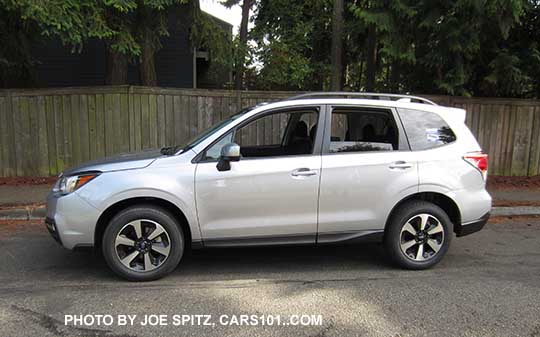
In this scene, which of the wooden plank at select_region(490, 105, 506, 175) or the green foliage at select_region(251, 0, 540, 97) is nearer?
the green foliage at select_region(251, 0, 540, 97)

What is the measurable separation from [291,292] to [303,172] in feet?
3.83

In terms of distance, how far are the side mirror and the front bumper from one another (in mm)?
1250

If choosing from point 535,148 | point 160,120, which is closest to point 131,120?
point 160,120

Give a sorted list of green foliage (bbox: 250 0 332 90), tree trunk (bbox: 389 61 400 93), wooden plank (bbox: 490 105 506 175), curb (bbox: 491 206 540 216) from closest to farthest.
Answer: curb (bbox: 491 206 540 216) → wooden plank (bbox: 490 105 506 175) → tree trunk (bbox: 389 61 400 93) → green foliage (bbox: 250 0 332 90)

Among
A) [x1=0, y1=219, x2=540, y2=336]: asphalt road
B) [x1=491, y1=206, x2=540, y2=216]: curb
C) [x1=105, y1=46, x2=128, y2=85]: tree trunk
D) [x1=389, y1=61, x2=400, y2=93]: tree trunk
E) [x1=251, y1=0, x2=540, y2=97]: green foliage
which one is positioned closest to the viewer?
[x1=0, y1=219, x2=540, y2=336]: asphalt road

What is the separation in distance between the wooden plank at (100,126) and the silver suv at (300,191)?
468cm

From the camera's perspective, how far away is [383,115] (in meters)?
4.86

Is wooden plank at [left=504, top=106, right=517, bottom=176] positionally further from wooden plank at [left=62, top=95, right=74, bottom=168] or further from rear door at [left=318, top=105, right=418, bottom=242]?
wooden plank at [left=62, top=95, right=74, bottom=168]

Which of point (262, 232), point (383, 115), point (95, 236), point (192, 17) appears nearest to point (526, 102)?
point (383, 115)

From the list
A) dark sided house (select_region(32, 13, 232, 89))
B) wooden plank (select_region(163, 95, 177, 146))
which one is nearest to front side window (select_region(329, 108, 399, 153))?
wooden plank (select_region(163, 95, 177, 146))

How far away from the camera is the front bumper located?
4.27 meters

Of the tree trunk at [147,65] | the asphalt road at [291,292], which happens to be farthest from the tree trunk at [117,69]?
the asphalt road at [291,292]

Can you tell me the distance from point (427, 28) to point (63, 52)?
10146mm

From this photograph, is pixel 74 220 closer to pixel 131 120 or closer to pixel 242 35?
pixel 131 120
